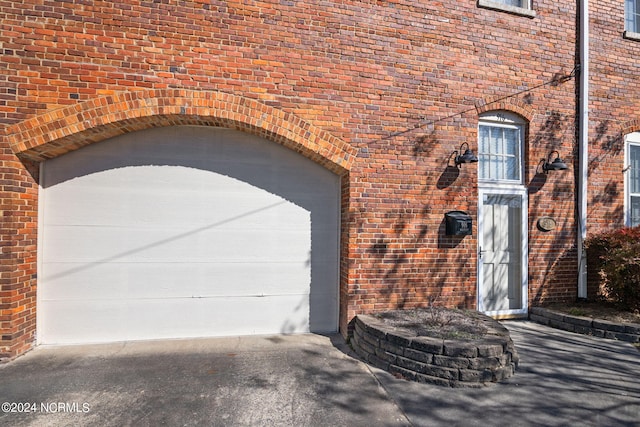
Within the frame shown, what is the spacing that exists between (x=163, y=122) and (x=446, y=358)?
4.74m

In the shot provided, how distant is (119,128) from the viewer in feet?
13.7

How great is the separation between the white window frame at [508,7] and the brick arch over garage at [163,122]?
3478 mm

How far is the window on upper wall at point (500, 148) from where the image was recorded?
5270 millimetres

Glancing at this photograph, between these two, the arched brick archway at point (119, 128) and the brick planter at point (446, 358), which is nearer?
the brick planter at point (446, 358)

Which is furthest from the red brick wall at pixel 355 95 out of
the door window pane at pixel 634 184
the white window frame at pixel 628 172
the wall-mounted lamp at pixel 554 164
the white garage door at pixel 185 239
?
the door window pane at pixel 634 184

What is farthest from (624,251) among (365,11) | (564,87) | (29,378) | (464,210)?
(29,378)

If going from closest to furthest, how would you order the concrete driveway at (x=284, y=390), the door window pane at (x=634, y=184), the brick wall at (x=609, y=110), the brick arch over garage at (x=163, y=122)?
the concrete driveway at (x=284, y=390), the brick arch over garage at (x=163, y=122), the brick wall at (x=609, y=110), the door window pane at (x=634, y=184)

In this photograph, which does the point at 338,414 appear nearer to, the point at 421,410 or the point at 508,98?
the point at 421,410

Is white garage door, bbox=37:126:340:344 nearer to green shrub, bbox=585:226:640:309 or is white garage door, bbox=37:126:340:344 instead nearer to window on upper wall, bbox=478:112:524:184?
window on upper wall, bbox=478:112:524:184

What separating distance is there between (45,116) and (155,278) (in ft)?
8.18

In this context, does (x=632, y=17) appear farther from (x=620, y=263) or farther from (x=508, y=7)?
(x=620, y=263)

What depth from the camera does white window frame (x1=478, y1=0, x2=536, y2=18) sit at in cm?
508

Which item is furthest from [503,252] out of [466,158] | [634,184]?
[634,184]

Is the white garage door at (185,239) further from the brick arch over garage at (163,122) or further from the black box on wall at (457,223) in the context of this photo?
the black box on wall at (457,223)
